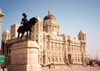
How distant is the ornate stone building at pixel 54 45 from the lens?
219 ft

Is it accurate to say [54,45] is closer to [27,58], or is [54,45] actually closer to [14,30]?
[14,30]

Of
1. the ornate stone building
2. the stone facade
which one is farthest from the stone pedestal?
the stone facade

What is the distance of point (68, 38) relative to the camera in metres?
83.0

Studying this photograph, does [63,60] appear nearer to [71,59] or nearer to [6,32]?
[71,59]

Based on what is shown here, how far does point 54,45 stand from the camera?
74.8m

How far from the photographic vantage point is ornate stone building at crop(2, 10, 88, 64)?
6675cm

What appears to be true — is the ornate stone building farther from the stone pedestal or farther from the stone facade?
the stone pedestal

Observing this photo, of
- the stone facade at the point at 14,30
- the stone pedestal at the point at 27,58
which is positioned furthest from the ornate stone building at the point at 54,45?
the stone pedestal at the point at 27,58

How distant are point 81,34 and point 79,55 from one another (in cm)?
1768

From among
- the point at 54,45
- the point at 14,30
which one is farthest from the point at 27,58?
the point at 14,30

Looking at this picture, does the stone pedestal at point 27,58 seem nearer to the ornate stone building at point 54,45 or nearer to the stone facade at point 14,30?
the ornate stone building at point 54,45

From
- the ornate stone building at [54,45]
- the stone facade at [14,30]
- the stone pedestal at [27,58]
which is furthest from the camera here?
the stone facade at [14,30]

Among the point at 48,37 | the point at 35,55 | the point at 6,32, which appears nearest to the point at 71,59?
the point at 48,37

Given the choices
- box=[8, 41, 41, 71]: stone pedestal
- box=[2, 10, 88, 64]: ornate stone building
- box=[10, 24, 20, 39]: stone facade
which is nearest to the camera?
box=[8, 41, 41, 71]: stone pedestal
